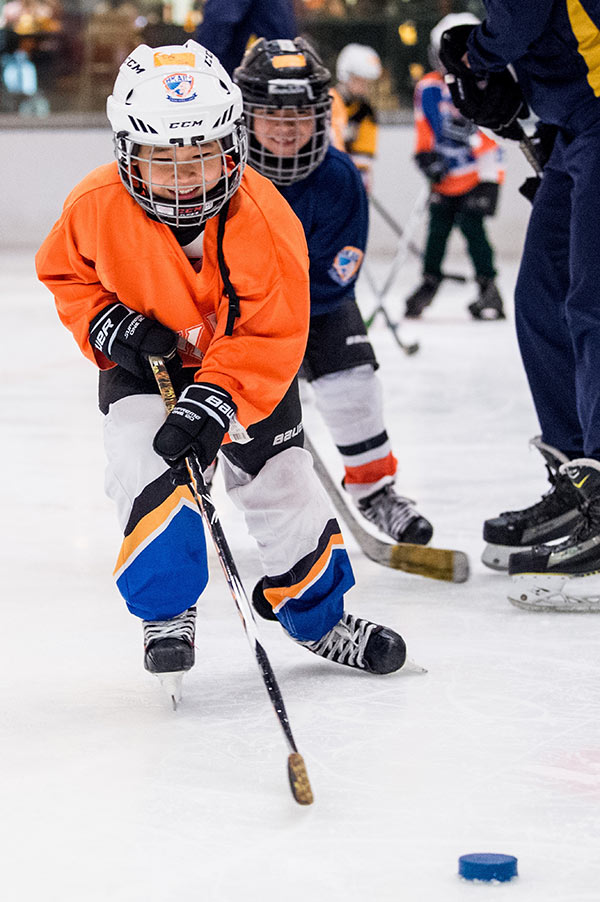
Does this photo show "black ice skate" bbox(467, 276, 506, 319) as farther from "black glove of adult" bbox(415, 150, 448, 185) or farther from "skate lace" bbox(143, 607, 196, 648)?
"skate lace" bbox(143, 607, 196, 648)

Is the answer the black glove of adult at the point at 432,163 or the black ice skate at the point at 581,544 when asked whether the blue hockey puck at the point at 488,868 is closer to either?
the black ice skate at the point at 581,544

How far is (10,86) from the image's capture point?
8453mm

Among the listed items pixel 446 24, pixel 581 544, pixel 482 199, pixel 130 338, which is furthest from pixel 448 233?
pixel 130 338

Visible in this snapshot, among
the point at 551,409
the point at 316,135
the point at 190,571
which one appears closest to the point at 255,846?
the point at 190,571

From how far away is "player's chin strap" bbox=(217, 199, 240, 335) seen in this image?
1639 millimetres

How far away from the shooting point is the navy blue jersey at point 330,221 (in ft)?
7.52

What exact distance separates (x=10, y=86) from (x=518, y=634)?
7358mm

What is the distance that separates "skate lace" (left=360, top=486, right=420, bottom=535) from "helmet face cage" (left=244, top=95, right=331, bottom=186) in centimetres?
60

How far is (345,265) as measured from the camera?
91.4 inches

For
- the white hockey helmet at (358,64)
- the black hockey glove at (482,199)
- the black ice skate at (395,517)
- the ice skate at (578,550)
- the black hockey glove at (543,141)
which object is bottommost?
the black hockey glove at (482,199)

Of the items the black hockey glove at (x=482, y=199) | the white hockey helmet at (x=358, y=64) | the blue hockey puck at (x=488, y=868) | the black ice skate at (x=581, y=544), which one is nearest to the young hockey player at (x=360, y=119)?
the white hockey helmet at (x=358, y=64)

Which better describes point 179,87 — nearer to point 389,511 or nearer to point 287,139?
point 287,139

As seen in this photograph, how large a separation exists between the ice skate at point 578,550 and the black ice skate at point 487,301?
356 centimetres

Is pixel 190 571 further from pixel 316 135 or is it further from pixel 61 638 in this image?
pixel 316 135
